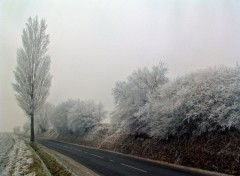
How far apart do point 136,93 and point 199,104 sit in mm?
12561

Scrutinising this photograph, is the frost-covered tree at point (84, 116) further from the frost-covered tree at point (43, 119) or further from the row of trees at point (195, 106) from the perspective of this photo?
the frost-covered tree at point (43, 119)

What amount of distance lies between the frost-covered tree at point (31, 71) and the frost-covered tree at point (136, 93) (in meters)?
11.2

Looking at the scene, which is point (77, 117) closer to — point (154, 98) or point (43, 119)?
point (154, 98)

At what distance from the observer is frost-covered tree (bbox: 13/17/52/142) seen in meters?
39.2

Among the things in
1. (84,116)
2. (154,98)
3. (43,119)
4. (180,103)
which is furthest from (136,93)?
(43,119)

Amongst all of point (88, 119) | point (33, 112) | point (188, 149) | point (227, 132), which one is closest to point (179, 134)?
point (188, 149)

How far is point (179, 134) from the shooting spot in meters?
22.7

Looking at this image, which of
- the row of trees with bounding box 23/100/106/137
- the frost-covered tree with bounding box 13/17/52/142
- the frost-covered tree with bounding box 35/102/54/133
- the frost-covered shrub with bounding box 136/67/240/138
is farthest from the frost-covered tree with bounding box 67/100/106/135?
the frost-covered shrub with bounding box 136/67/240/138

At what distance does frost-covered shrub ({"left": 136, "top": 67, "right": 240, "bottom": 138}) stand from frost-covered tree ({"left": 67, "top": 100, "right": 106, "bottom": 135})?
29.7 m

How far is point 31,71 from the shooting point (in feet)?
129

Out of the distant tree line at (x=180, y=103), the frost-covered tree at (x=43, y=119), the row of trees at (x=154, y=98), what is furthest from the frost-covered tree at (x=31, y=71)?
the frost-covered tree at (x=43, y=119)

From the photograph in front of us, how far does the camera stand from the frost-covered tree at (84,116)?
178 ft

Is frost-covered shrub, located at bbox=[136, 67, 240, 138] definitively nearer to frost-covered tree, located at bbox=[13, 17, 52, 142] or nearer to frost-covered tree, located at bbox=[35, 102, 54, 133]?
frost-covered tree, located at bbox=[13, 17, 52, 142]

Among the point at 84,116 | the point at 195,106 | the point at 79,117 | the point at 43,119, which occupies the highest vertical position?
the point at 43,119
